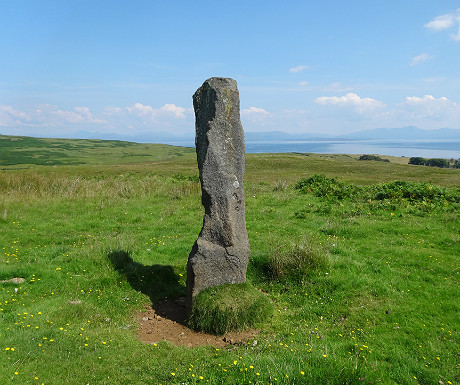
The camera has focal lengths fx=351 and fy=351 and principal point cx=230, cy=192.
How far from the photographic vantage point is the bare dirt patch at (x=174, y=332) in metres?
7.18

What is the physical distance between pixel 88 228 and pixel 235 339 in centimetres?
927

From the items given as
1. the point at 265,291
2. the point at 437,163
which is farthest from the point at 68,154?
the point at 265,291

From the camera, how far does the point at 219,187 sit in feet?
26.8

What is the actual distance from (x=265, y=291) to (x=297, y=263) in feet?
3.84

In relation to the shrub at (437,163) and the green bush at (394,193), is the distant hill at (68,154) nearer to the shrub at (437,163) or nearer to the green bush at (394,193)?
the shrub at (437,163)

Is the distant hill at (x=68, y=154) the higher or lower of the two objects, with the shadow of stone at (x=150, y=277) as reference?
higher

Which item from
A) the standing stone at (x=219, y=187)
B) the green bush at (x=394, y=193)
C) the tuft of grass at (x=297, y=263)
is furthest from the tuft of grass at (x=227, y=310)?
the green bush at (x=394, y=193)

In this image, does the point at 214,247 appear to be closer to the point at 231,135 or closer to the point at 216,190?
the point at 216,190

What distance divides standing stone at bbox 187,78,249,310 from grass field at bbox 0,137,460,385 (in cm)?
159

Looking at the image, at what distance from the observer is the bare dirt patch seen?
23.6ft

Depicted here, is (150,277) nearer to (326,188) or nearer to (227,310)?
(227,310)

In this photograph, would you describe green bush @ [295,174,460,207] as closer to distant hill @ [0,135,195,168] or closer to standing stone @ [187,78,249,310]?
standing stone @ [187,78,249,310]

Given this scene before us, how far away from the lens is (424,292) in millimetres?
8836

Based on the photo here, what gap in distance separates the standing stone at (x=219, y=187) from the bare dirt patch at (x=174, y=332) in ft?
2.06
